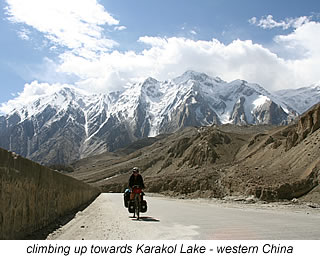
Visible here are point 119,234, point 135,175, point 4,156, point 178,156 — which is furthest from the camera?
point 178,156

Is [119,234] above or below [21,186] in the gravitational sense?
below

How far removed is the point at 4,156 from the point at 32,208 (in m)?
2.16

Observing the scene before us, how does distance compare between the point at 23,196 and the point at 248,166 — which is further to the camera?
the point at 248,166

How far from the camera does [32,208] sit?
916 cm

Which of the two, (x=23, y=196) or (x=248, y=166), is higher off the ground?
(x=248, y=166)

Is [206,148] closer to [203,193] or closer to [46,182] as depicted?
[203,193]

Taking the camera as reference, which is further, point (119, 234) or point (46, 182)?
point (46, 182)

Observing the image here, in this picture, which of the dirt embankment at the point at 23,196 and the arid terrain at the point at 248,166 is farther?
the arid terrain at the point at 248,166

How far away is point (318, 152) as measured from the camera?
3050cm

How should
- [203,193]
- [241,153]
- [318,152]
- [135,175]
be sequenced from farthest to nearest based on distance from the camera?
[241,153] → [203,193] → [318,152] → [135,175]

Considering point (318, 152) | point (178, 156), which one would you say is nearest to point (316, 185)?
point (318, 152)

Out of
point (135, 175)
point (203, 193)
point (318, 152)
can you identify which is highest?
point (318, 152)

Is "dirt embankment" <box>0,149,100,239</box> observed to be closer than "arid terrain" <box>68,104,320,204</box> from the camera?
Yes
